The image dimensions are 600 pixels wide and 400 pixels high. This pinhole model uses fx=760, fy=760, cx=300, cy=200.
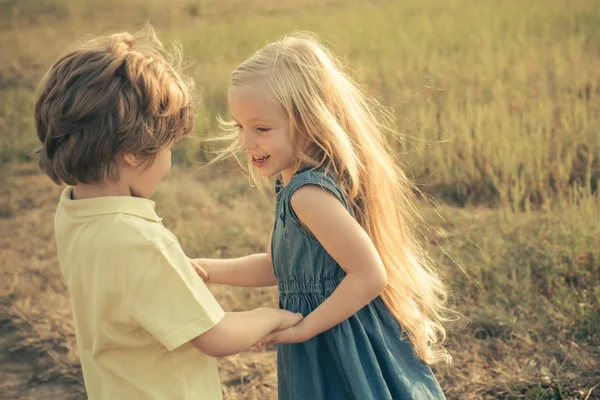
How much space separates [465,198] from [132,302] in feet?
10.1

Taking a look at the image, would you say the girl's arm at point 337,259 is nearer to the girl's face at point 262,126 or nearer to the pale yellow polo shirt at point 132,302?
the girl's face at point 262,126

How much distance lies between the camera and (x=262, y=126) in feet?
6.51

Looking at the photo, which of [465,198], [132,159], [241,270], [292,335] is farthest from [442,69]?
[132,159]

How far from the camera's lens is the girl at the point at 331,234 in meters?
1.92

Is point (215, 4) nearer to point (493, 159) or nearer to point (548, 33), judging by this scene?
point (548, 33)

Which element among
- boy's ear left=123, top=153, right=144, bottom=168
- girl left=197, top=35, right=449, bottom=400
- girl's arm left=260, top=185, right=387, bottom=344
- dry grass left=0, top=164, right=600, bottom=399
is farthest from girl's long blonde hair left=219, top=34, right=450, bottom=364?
dry grass left=0, top=164, right=600, bottom=399

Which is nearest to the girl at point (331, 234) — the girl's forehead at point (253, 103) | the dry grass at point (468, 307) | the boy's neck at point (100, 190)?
the girl's forehead at point (253, 103)

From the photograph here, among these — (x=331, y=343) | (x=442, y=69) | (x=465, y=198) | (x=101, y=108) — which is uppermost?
(x=101, y=108)

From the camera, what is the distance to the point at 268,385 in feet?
9.59

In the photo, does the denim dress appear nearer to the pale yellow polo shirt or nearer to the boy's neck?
the pale yellow polo shirt

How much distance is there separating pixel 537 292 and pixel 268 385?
1.22 meters

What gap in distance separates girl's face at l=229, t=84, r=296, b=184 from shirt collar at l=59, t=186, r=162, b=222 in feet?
1.24

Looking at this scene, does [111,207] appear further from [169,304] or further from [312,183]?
[312,183]

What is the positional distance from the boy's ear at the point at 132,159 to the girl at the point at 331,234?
32cm
